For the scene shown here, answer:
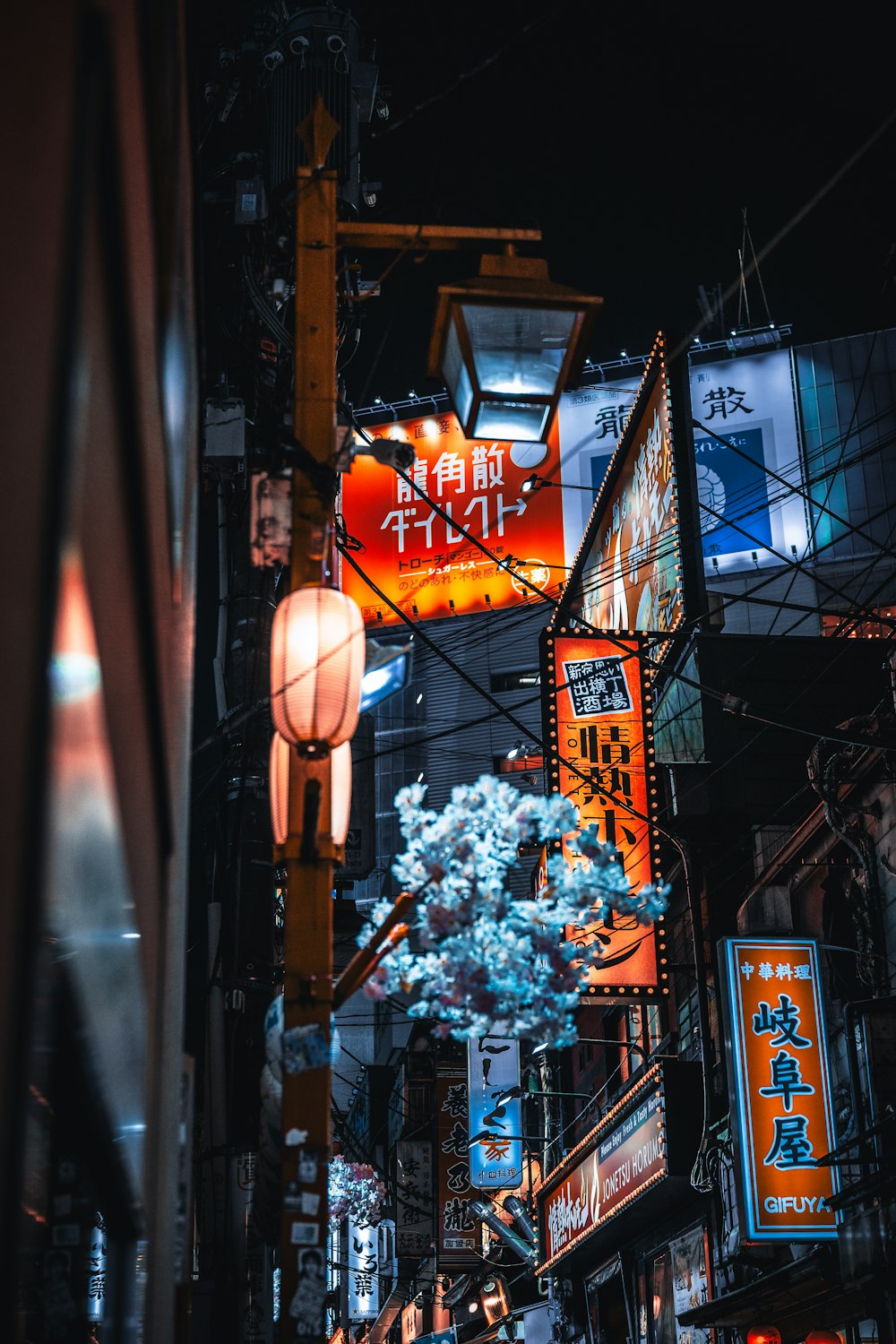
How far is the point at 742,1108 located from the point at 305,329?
1081 cm

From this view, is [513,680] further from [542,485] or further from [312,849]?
[312,849]

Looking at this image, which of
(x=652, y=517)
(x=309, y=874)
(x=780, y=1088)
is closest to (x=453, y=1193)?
(x=652, y=517)

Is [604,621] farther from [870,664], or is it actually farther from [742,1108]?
[742,1108]

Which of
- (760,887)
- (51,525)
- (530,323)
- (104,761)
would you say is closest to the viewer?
(51,525)

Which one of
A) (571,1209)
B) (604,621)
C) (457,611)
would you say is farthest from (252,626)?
(457,611)

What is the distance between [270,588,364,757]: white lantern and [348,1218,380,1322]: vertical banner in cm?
3914

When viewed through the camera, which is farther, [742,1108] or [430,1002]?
[742,1108]

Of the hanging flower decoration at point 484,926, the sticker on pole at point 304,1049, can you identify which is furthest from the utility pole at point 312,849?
the hanging flower decoration at point 484,926

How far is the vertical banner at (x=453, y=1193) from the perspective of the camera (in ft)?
119

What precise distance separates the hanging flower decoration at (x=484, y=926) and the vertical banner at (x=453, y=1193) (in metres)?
28.7

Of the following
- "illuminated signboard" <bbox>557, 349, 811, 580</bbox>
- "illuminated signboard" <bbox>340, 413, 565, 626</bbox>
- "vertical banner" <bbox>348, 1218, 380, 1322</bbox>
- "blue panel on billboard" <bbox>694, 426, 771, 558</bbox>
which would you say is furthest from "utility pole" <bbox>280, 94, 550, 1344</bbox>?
"vertical banner" <bbox>348, 1218, 380, 1322</bbox>

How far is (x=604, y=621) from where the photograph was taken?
89.2 feet

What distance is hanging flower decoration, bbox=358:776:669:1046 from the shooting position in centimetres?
895

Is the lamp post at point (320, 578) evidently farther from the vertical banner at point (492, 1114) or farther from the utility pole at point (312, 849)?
the vertical banner at point (492, 1114)
